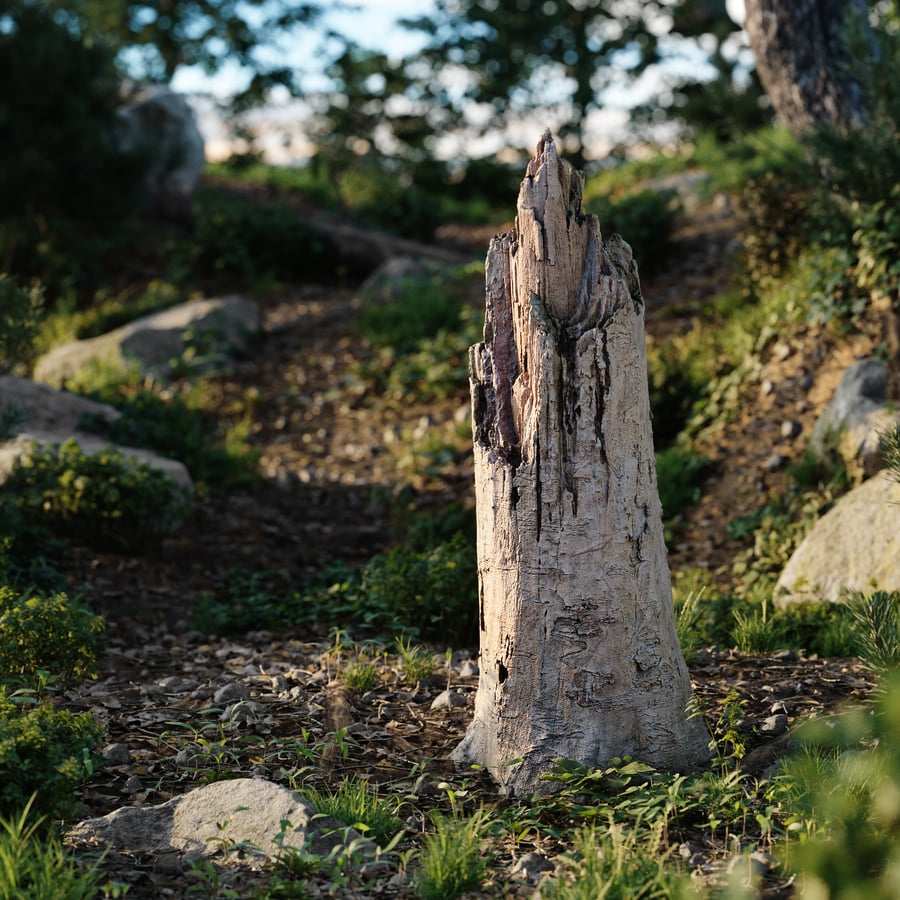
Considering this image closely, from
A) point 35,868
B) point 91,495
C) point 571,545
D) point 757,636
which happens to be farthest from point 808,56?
point 35,868

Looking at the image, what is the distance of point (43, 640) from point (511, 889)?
241 cm

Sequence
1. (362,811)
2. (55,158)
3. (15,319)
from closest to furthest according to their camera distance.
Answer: (362,811), (15,319), (55,158)

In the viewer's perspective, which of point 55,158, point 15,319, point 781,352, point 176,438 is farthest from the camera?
point 55,158

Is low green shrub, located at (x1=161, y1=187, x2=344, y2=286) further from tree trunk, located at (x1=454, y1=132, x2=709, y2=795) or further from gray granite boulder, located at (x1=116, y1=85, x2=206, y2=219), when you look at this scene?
tree trunk, located at (x1=454, y1=132, x2=709, y2=795)

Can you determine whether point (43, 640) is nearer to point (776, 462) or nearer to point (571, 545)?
point (571, 545)

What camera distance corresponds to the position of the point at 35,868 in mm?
2771

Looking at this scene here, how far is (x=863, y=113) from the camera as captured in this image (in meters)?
7.86

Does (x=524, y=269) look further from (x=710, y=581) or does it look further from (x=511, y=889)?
(x=710, y=581)

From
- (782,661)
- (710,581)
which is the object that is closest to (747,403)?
(710,581)

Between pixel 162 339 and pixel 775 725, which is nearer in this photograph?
pixel 775 725

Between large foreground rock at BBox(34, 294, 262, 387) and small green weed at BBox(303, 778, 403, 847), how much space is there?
7.29 meters

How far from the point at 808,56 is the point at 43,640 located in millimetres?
6810

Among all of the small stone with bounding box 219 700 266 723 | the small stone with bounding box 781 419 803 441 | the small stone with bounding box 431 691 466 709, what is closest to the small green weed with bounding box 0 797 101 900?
the small stone with bounding box 219 700 266 723

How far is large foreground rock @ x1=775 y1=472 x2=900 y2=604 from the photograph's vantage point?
18.3ft
